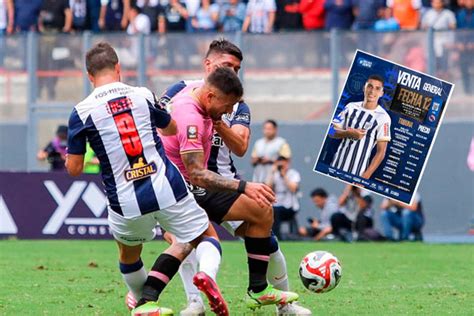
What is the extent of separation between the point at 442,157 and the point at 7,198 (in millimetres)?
8280

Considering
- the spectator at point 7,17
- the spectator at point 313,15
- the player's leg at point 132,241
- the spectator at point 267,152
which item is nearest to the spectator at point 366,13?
the spectator at point 313,15

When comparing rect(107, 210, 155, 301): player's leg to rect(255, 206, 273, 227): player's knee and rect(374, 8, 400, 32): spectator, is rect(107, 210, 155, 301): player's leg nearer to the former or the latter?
rect(255, 206, 273, 227): player's knee

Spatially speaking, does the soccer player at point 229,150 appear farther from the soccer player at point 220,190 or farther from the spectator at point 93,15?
the spectator at point 93,15

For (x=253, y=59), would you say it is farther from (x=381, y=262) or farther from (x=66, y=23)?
(x=381, y=262)

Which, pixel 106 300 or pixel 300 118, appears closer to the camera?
pixel 106 300

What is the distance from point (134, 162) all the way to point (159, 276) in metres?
0.95

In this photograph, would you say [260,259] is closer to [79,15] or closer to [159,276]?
[159,276]

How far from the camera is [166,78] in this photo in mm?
23172

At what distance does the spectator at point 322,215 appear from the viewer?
2134 cm

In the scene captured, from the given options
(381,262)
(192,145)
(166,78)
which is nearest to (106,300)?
(192,145)

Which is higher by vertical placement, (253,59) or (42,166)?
(253,59)

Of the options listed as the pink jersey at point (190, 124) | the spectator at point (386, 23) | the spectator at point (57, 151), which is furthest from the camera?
the spectator at point (386, 23)

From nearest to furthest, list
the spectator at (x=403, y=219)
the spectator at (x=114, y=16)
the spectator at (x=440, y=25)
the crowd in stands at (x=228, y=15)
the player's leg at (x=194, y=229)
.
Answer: the player's leg at (x=194, y=229)
the spectator at (x=403, y=219)
the spectator at (x=440, y=25)
the crowd in stands at (x=228, y=15)
the spectator at (x=114, y=16)

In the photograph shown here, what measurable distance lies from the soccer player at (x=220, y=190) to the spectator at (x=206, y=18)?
1394 centimetres
